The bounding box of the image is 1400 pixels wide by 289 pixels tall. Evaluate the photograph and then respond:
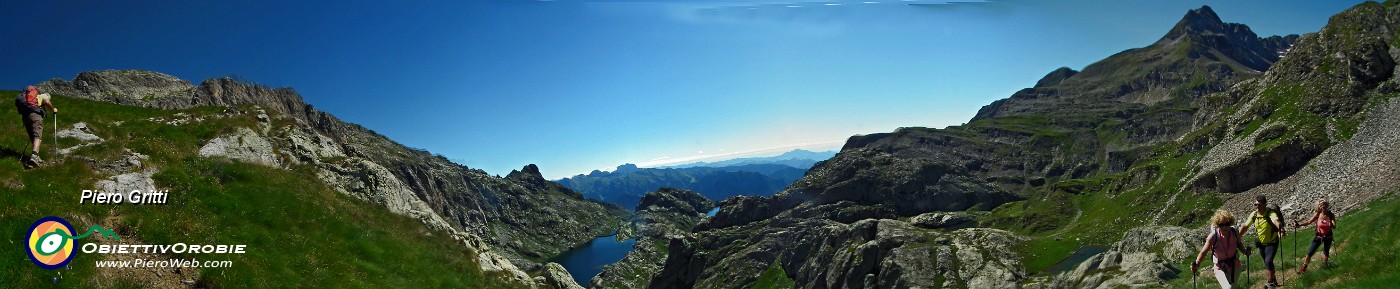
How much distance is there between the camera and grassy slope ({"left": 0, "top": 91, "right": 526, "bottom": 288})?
18.7 metres

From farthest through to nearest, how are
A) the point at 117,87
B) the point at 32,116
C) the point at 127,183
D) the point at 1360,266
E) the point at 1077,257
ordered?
1. the point at 117,87
2. the point at 1077,257
3. the point at 127,183
4. the point at 32,116
5. the point at 1360,266

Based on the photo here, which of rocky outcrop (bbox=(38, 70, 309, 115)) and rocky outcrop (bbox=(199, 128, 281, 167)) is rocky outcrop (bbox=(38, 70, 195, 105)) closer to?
rocky outcrop (bbox=(38, 70, 309, 115))

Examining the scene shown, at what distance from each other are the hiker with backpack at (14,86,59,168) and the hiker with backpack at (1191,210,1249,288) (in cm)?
4295

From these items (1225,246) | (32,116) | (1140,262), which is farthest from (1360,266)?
(32,116)

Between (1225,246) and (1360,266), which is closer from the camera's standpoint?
(1225,246)

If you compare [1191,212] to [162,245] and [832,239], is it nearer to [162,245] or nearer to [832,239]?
[832,239]

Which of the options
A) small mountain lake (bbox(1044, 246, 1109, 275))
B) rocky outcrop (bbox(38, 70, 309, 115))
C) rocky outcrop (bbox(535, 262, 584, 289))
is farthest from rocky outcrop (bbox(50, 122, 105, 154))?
rocky outcrop (bbox(38, 70, 309, 115))

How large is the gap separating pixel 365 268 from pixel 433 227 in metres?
14.9

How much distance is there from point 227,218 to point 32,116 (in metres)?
9.01

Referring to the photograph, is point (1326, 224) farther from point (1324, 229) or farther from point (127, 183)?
point (127, 183)

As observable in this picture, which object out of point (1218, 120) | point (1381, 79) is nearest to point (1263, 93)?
point (1218, 120)

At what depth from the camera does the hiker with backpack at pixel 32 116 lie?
74.4 ft

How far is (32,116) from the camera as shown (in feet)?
76.2

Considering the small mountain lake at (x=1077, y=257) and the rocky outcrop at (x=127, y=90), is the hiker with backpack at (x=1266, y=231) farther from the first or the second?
the rocky outcrop at (x=127, y=90)
